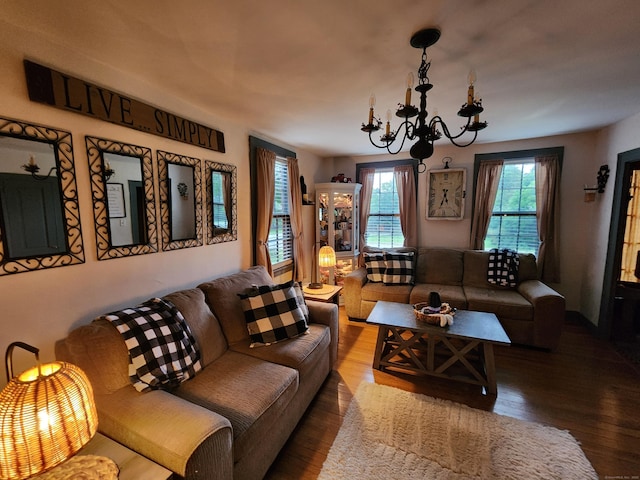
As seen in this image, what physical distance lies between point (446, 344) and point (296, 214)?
2.35m

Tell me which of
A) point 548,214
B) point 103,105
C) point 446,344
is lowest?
point 446,344

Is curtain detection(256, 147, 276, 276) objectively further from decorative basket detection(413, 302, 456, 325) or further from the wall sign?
decorative basket detection(413, 302, 456, 325)

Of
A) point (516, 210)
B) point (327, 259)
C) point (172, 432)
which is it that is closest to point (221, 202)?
point (327, 259)

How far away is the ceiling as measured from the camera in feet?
4.00

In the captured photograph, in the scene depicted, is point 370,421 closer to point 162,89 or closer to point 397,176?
point 162,89

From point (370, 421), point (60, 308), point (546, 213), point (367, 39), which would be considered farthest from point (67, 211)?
point (546, 213)

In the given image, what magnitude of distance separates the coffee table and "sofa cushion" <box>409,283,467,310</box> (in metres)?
0.50

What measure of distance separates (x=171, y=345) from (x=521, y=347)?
3.31 meters

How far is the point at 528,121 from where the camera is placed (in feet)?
9.21

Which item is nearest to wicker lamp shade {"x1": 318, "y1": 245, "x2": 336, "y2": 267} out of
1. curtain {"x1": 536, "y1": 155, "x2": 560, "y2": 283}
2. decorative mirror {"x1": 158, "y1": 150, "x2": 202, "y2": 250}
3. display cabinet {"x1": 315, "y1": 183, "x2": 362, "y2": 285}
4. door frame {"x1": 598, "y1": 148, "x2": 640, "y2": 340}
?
display cabinet {"x1": 315, "y1": 183, "x2": 362, "y2": 285}

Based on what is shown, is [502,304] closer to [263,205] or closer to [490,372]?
[490,372]

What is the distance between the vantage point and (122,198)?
180cm

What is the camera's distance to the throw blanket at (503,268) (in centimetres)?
330

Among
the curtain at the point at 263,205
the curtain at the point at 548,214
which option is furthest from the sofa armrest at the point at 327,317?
the curtain at the point at 548,214
